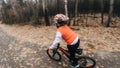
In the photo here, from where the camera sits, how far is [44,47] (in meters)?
7.10

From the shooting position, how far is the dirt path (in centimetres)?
597

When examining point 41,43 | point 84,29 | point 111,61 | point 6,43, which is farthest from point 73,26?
point 111,61

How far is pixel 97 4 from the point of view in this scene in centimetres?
1130

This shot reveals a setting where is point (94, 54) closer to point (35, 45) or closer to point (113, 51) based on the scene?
point (113, 51)

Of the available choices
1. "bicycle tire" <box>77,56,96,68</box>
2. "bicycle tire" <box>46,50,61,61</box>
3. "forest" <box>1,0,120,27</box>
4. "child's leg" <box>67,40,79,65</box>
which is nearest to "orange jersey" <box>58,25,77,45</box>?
"child's leg" <box>67,40,79,65</box>

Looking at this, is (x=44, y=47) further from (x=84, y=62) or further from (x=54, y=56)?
(x=84, y=62)

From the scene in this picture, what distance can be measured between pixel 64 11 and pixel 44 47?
4.37 metres

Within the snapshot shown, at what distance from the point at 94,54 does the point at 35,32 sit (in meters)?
3.75

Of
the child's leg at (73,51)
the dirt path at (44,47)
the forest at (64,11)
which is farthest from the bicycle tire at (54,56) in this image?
the forest at (64,11)

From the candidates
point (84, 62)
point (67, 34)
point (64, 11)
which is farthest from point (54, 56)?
point (64, 11)

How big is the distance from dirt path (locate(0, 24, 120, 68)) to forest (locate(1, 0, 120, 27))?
4.10 ft

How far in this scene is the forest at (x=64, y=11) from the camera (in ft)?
34.9

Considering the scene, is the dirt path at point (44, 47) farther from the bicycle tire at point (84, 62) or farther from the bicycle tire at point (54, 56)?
the bicycle tire at point (84, 62)

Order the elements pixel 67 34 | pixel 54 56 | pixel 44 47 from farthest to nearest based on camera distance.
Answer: pixel 44 47 < pixel 54 56 < pixel 67 34
